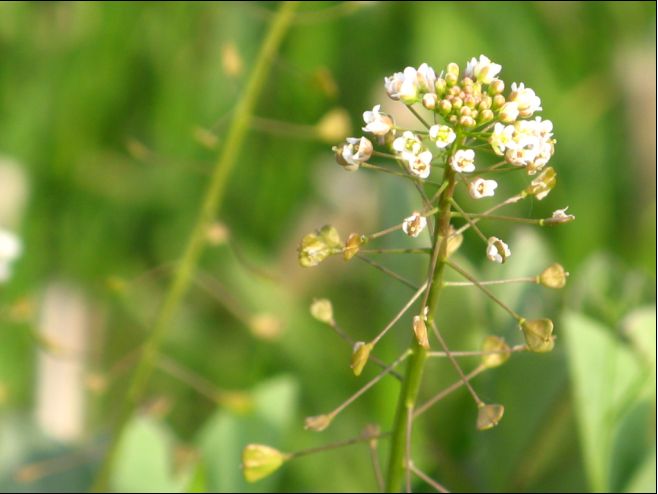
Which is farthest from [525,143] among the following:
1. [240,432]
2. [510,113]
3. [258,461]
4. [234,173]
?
[234,173]

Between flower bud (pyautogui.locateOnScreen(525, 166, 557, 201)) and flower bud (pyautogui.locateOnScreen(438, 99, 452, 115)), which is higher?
flower bud (pyautogui.locateOnScreen(438, 99, 452, 115))

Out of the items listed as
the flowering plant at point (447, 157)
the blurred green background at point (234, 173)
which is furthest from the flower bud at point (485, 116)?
the blurred green background at point (234, 173)

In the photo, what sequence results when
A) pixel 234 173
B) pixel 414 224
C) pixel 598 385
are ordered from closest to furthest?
1. pixel 414 224
2. pixel 598 385
3. pixel 234 173

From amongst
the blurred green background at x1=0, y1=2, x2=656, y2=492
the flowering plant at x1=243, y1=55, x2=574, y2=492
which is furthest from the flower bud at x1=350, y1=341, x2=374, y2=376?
the blurred green background at x1=0, y1=2, x2=656, y2=492

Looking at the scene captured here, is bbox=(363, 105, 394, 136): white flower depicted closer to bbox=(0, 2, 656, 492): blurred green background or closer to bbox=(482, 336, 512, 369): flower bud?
bbox=(482, 336, 512, 369): flower bud

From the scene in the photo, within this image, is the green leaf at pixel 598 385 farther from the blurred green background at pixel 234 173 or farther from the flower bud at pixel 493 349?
the blurred green background at pixel 234 173

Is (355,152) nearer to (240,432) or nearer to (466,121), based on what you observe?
(466,121)

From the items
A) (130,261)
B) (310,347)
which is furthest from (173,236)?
(310,347)
